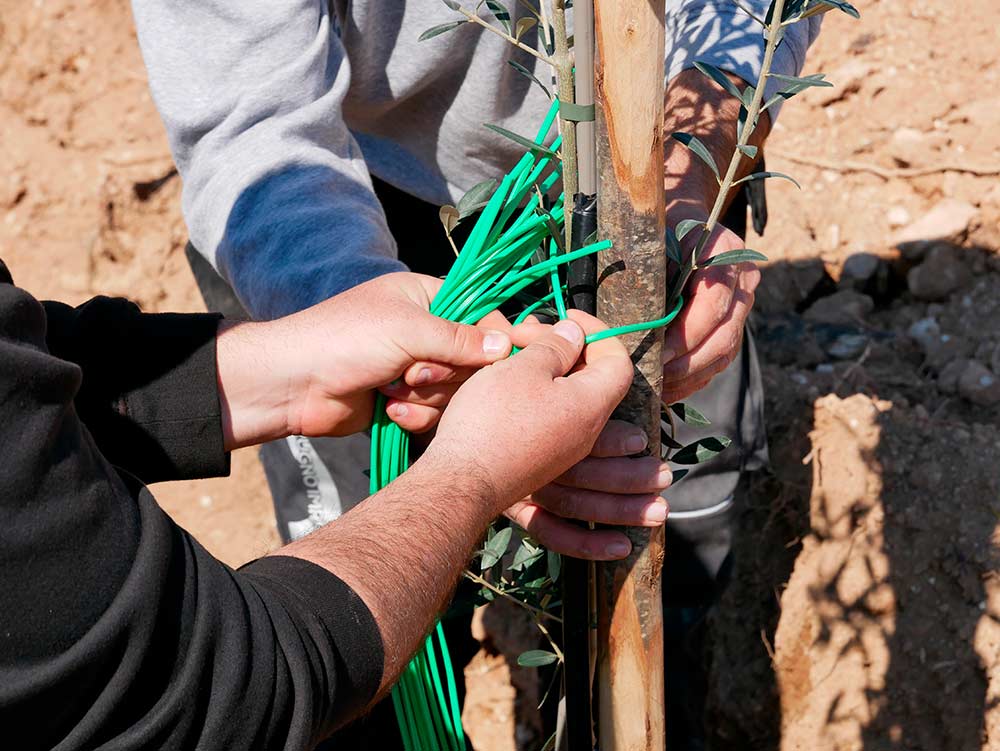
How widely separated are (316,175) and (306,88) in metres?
0.12

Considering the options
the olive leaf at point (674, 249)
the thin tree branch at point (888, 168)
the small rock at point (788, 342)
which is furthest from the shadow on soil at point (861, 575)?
the olive leaf at point (674, 249)

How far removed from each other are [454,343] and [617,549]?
0.91 feet

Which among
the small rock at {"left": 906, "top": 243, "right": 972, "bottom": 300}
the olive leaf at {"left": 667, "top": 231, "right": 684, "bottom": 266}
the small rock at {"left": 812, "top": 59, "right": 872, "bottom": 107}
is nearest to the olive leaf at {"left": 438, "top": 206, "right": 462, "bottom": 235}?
the olive leaf at {"left": 667, "top": 231, "right": 684, "bottom": 266}

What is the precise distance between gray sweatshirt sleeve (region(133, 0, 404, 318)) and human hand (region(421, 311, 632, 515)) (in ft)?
1.31

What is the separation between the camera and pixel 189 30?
1.40m

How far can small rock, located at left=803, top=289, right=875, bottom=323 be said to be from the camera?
2787 millimetres

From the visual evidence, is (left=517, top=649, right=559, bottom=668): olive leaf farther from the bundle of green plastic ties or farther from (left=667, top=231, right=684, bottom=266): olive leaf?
(left=667, top=231, right=684, bottom=266): olive leaf

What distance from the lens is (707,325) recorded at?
1.10 m

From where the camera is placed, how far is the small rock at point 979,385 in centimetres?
243

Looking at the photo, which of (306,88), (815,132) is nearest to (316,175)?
(306,88)

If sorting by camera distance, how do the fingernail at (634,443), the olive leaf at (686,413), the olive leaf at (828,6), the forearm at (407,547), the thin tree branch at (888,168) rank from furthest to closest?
the thin tree branch at (888,168), the olive leaf at (686,413), the fingernail at (634,443), the olive leaf at (828,6), the forearm at (407,547)

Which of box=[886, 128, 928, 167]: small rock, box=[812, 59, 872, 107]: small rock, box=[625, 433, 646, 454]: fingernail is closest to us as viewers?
box=[625, 433, 646, 454]: fingernail

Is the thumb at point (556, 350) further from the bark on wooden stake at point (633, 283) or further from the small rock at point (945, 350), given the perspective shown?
the small rock at point (945, 350)

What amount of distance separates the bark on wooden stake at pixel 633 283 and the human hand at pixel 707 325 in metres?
0.08
